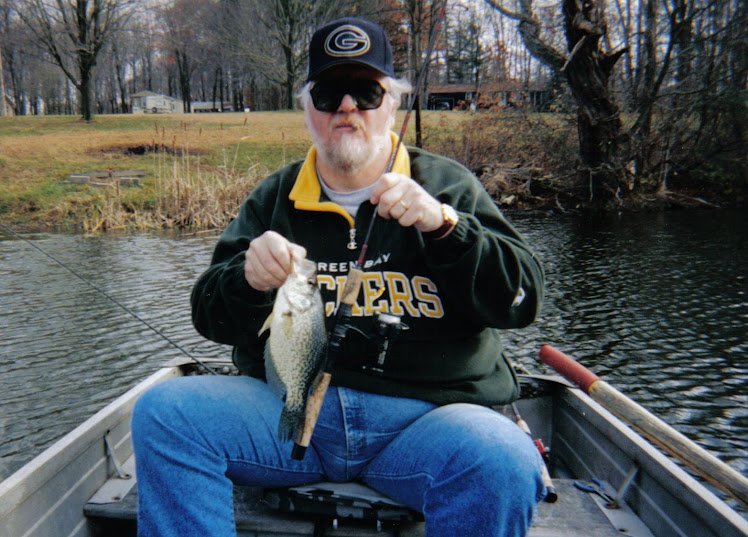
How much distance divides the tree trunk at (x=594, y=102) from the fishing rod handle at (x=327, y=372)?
17616 mm

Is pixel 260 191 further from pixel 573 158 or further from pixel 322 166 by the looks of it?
pixel 573 158

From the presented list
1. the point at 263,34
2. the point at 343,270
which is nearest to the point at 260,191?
the point at 343,270

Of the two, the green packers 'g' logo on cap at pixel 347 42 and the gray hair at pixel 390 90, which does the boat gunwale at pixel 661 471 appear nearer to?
the gray hair at pixel 390 90

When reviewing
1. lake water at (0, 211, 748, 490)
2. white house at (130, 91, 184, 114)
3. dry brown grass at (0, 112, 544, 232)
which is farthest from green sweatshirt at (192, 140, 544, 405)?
white house at (130, 91, 184, 114)

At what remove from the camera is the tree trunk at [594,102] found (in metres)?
17.8

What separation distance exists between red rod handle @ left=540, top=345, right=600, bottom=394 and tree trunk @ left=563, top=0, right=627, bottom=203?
15.4 m

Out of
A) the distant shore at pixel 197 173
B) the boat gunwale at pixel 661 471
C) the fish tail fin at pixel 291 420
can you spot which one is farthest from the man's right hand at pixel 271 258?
the distant shore at pixel 197 173

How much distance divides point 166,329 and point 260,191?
5097 mm

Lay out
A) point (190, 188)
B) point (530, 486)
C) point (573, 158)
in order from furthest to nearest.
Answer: point (573, 158)
point (190, 188)
point (530, 486)

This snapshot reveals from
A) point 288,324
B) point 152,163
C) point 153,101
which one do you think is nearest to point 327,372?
point 288,324

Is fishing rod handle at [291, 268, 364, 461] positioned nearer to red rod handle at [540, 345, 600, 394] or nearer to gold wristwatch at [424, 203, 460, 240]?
gold wristwatch at [424, 203, 460, 240]

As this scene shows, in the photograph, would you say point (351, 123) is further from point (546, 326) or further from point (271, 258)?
point (546, 326)

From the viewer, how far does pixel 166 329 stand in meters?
7.48

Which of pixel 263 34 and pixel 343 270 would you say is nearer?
pixel 343 270
